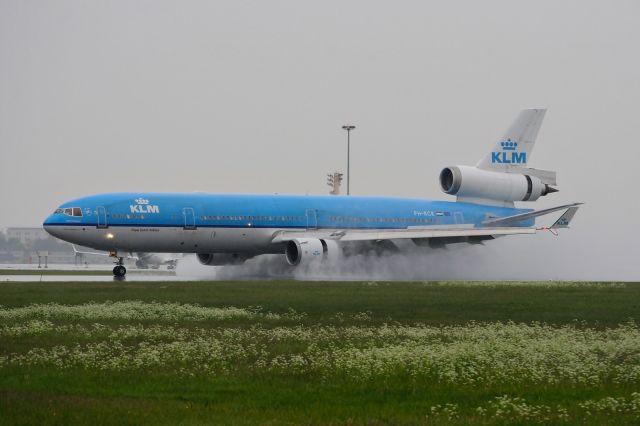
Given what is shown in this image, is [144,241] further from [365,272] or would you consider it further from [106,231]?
[365,272]

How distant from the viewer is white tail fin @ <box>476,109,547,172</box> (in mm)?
68562

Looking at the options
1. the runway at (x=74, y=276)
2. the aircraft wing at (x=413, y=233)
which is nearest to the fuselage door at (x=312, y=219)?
the aircraft wing at (x=413, y=233)

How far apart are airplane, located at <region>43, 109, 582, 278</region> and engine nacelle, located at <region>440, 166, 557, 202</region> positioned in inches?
2.6

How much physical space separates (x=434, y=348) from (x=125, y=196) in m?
39.2

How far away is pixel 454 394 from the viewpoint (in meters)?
15.5

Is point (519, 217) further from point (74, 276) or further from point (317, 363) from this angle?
point (317, 363)

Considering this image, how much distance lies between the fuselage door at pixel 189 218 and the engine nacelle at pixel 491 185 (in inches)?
746

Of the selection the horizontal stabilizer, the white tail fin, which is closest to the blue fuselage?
the horizontal stabilizer

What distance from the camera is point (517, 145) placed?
69.1m

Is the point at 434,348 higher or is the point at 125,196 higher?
the point at 125,196

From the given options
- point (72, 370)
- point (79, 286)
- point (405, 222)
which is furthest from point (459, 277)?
point (72, 370)

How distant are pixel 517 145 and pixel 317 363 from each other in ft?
175

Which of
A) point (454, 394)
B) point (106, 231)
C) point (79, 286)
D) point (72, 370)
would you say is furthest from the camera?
point (106, 231)

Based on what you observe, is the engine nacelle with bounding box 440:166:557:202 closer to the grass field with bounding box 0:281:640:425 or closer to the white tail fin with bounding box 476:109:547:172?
the white tail fin with bounding box 476:109:547:172
